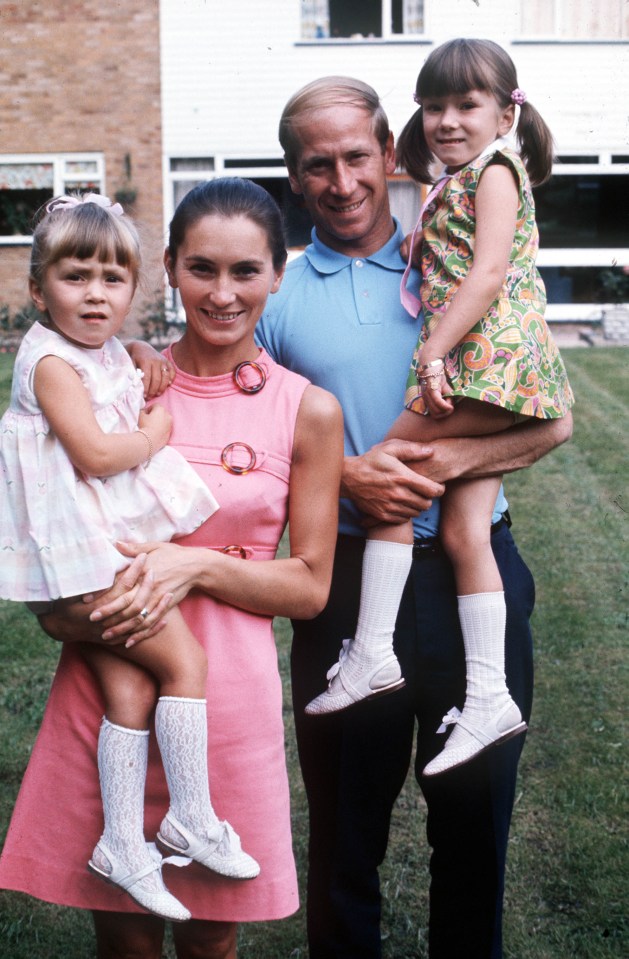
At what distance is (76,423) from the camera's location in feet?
6.73

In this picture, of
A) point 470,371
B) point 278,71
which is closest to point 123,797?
point 470,371

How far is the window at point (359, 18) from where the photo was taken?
567 inches

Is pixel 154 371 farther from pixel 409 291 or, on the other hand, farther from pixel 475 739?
pixel 475 739

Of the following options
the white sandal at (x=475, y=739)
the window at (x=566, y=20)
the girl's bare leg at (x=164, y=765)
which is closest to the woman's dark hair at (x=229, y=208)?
the girl's bare leg at (x=164, y=765)

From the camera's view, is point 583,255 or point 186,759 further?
point 583,255

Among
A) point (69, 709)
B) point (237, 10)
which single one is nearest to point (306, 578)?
point (69, 709)

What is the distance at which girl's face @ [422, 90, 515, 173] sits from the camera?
103 inches

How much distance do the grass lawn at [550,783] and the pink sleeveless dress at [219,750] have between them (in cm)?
126

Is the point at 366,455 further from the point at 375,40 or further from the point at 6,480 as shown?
the point at 375,40

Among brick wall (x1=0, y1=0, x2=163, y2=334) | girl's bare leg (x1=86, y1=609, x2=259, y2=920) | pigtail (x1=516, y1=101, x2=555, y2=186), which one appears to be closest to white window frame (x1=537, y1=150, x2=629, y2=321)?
brick wall (x1=0, y1=0, x2=163, y2=334)

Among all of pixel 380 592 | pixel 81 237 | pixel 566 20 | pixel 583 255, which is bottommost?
pixel 583 255

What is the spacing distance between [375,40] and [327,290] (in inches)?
512

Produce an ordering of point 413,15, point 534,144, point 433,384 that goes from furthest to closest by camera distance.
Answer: point 413,15 → point 534,144 → point 433,384

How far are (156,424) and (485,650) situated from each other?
3.12 ft
